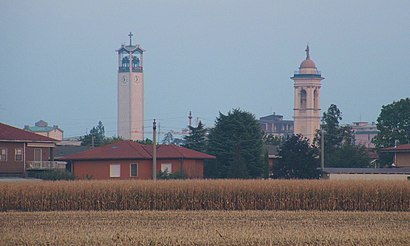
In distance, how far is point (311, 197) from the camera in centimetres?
5062

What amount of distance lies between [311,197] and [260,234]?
20029mm

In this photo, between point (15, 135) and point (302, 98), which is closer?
point (15, 135)

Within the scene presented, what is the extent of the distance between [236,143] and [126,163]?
1245 centimetres

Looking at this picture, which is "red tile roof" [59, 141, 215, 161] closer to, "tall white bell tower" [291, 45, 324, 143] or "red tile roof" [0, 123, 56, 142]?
"red tile roof" [0, 123, 56, 142]

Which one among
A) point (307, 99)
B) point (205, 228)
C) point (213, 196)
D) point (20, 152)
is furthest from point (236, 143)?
point (307, 99)

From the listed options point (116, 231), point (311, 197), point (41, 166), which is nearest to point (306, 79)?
point (41, 166)

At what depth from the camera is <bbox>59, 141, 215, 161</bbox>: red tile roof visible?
259ft

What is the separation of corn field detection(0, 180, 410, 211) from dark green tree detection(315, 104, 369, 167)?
44.9 metres

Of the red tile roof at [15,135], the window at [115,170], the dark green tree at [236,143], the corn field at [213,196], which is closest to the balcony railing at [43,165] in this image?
the red tile roof at [15,135]

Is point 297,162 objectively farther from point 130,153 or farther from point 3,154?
point 3,154

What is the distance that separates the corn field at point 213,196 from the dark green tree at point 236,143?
3195cm

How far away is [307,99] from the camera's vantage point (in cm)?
18350

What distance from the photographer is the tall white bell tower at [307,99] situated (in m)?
182

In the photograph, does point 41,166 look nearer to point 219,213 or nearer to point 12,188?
point 12,188
